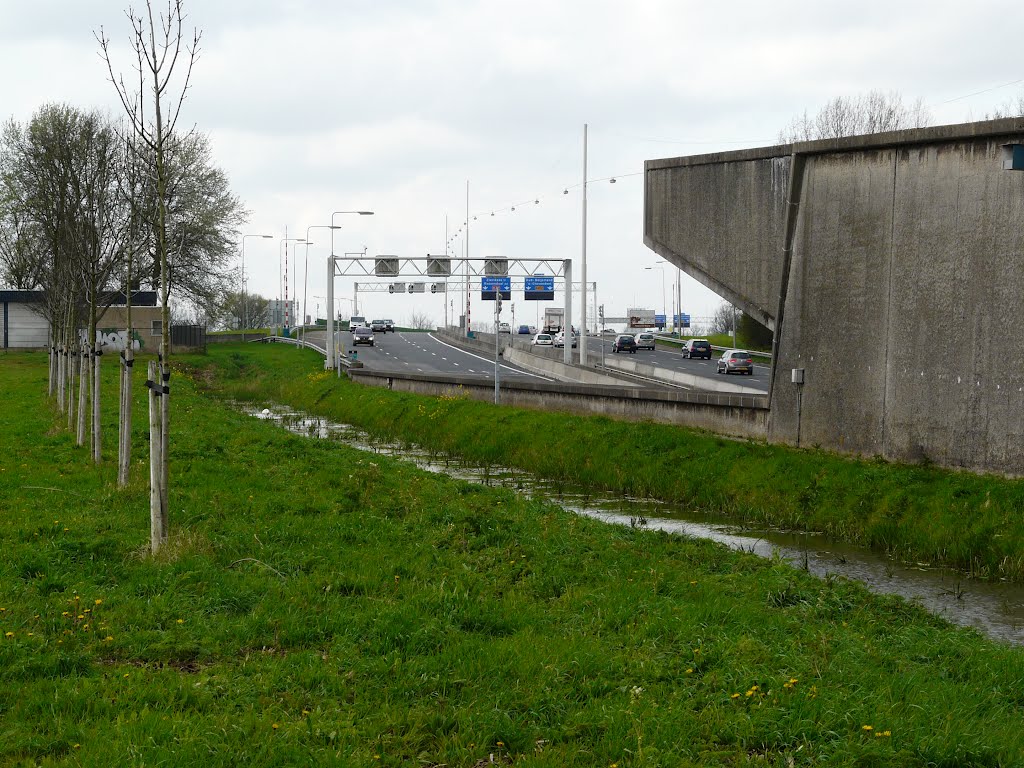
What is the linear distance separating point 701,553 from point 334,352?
49210 millimetres

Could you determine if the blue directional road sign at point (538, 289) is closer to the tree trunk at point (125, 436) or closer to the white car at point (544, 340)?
the white car at point (544, 340)

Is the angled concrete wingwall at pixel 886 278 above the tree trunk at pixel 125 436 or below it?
above

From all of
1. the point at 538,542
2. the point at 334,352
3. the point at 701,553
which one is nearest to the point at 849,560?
the point at 701,553

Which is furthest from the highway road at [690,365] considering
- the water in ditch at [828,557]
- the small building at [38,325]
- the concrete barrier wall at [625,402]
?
the small building at [38,325]

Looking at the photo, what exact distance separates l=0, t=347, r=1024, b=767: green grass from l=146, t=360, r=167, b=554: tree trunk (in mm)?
301

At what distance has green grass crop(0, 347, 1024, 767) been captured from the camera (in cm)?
643

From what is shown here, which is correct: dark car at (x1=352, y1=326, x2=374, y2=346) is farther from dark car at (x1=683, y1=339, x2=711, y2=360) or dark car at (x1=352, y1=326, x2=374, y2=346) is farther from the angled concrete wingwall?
the angled concrete wingwall

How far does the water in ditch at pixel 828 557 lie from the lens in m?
12.6

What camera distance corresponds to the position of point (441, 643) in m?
8.19

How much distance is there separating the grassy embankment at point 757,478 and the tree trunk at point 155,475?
11.5 meters

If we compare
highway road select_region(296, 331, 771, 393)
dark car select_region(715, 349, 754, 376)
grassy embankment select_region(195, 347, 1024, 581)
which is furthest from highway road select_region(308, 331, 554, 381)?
grassy embankment select_region(195, 347, 1024, 581)

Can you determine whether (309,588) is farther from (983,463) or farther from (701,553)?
(983,463)

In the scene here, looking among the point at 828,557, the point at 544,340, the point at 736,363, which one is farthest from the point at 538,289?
the point at 828,557

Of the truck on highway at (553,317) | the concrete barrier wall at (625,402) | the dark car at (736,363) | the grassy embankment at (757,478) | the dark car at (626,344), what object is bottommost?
the grassy embankment at (757,478)
